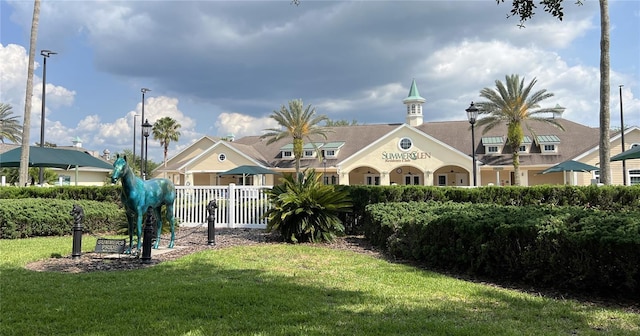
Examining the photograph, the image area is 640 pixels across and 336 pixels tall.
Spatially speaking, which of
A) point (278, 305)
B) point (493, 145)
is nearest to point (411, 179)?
point (493, 145)

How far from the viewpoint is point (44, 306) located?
186 inches

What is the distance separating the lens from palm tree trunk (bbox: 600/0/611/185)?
14078 millimetres

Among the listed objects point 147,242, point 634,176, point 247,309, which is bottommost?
point 247,309

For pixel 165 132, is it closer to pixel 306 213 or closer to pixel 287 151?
pixel 287 151

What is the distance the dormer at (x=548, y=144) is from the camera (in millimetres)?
33656

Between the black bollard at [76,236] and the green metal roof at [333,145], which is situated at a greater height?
the green metal roof at [333,145]

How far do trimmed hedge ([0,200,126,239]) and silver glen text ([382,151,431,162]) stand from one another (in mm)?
25819

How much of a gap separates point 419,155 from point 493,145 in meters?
6.03

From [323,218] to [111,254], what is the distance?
188 inches

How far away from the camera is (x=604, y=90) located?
46.8 feet

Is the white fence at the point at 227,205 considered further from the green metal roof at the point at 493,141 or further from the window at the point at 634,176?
the window at the point at 634,176

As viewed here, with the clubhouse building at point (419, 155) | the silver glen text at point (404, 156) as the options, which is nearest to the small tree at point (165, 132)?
the clubhouse building at point (419, 155)

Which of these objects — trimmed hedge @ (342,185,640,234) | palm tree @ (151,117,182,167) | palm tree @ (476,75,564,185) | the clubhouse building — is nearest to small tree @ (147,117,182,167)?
palm tree @ (151,117,182,167)

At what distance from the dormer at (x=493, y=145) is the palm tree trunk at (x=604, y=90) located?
21.3 meters
